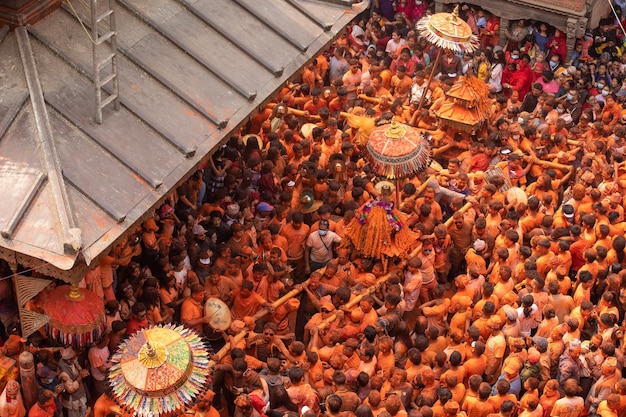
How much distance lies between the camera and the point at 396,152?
1875 centimetres

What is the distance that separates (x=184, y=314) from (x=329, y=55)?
9241 millimetres

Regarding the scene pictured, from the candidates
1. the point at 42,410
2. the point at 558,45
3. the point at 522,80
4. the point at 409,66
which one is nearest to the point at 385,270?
the point at 42,410

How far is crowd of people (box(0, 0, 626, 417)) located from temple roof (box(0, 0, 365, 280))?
4.74 feet

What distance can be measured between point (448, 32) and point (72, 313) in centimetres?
954

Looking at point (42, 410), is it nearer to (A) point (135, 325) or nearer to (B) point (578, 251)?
(A) point (135, 325)

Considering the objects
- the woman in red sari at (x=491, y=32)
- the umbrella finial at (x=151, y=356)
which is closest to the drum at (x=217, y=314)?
the umbrella finial at (x=151, y=356)

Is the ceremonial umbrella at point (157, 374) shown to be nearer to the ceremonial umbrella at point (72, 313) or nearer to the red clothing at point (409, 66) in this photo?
the ceremonial umbrella at point (72, 313)

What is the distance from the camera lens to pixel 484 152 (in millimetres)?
21359

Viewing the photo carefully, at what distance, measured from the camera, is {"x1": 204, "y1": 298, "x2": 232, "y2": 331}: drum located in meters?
17.1

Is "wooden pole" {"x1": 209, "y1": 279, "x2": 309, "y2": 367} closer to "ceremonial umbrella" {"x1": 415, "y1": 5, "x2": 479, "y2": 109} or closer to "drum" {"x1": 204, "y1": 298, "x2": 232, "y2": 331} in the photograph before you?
"drum" {"x1": 204, "y1": 298, "x2": 232, "y2": 331}

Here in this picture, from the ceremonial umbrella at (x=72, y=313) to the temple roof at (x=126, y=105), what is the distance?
804mm

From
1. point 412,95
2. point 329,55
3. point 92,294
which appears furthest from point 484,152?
point 92,294

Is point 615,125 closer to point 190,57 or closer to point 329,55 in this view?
point 329,55

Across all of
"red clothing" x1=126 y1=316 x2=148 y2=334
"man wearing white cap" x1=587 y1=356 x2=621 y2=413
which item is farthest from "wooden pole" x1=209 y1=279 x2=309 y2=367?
"man wearing white cap" x1=587 y1=356 x2=621 y2=413
